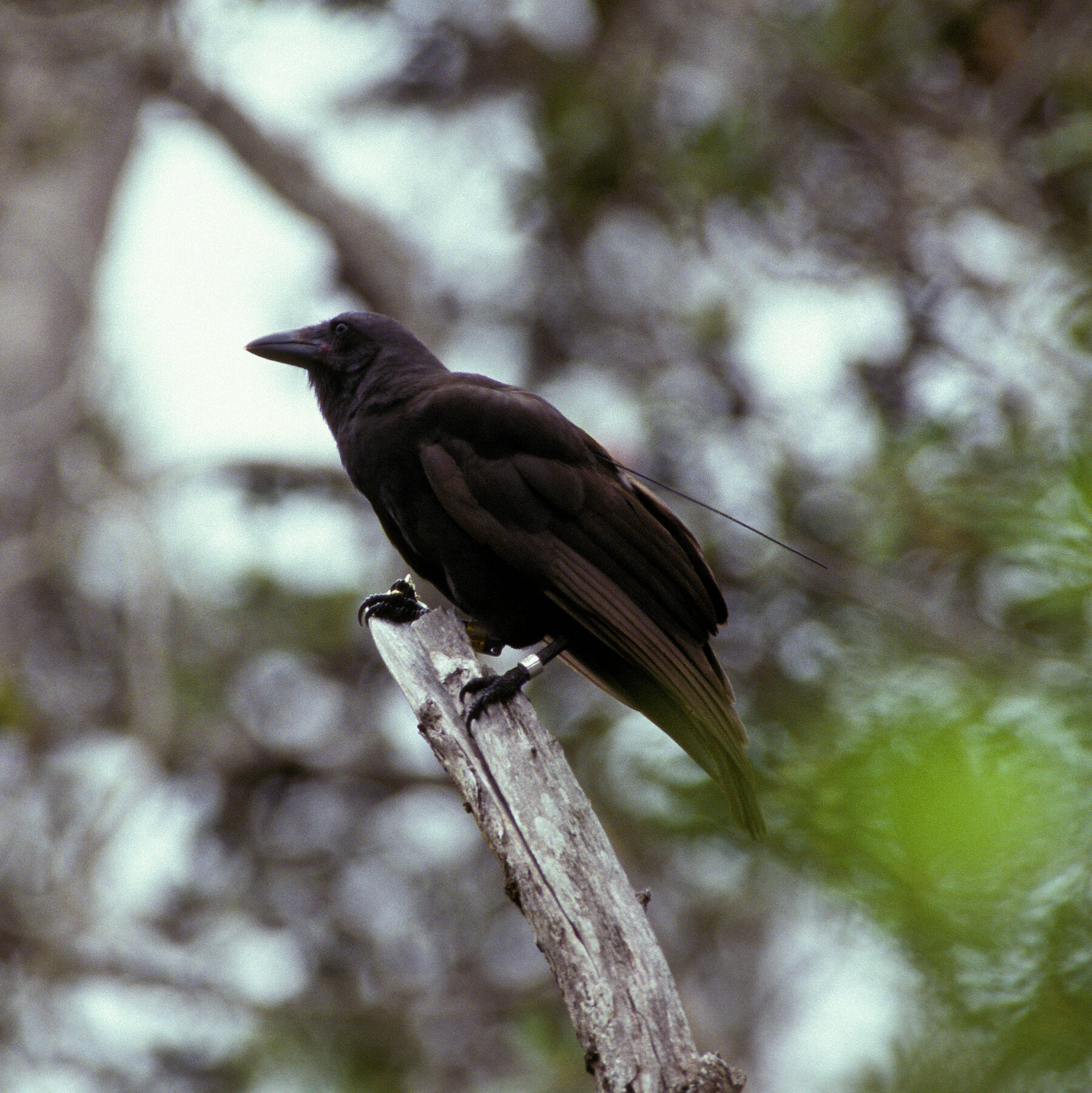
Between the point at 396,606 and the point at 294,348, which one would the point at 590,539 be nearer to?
the point at 396,606

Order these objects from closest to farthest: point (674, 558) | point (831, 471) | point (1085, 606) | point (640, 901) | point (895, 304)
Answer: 1. point (1085, 606)
2. point (640, 901)
3. point (674, 558)
4. point (831, 471)
5. point (895, 304)

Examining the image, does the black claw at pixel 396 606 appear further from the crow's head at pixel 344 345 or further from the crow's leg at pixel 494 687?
the crow's head at pixel 344 345

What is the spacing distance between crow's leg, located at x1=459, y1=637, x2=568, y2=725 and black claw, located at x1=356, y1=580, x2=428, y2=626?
447 millimetres

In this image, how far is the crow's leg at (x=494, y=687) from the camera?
2752 mm

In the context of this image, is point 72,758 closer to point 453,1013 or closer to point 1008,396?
point 453,1013

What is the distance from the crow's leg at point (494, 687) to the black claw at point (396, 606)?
447mm

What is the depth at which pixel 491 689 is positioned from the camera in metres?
2.78

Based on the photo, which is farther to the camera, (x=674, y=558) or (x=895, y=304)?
(x=895, y=304)

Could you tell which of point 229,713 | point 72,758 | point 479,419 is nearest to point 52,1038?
point 72,758

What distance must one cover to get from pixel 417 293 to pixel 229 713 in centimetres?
248

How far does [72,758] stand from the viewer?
249 inches

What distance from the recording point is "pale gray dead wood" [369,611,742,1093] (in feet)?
6.92

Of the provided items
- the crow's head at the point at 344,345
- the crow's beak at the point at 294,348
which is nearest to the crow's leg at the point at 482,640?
the crow's head at the point at 344,345

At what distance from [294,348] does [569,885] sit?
2114 millimetres
